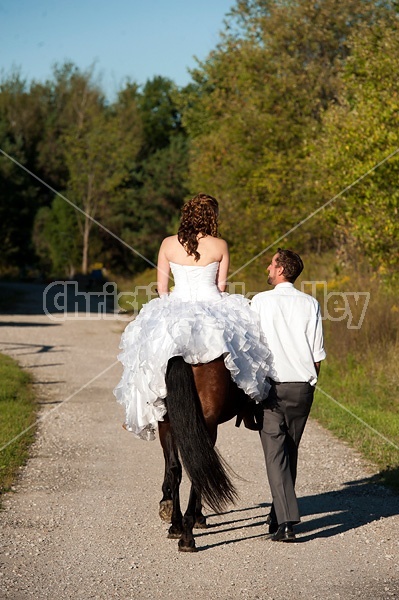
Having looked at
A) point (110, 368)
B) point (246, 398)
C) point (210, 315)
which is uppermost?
point (210, 315)

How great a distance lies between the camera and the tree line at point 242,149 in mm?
18578

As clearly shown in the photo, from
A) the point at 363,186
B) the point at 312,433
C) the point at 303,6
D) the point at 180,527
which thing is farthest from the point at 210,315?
the point at 303,6

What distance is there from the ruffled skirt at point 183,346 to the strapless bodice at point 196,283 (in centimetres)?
7

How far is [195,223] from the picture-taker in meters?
6.78

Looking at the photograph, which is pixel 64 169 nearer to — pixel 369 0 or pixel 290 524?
pixel 369 0

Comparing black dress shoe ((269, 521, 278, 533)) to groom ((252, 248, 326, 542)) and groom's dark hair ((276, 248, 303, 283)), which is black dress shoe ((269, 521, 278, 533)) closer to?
groom ((252, 248, 326, 542))

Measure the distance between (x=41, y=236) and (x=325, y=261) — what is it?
3941cm

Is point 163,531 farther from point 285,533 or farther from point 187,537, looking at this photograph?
point 285,533

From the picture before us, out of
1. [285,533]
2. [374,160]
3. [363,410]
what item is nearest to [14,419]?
[363,410]

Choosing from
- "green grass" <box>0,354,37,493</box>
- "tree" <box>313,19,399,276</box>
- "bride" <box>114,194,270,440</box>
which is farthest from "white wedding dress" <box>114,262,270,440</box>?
"tree" <box>313,19,399,276</box>

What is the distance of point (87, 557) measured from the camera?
5906mm

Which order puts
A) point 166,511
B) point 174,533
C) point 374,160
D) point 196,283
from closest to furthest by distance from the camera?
point 174,533 < point 196,283 < point 166,511 < point 374,160

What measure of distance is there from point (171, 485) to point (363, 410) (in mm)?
A: 5993

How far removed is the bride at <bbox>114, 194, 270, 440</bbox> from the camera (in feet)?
20.9
